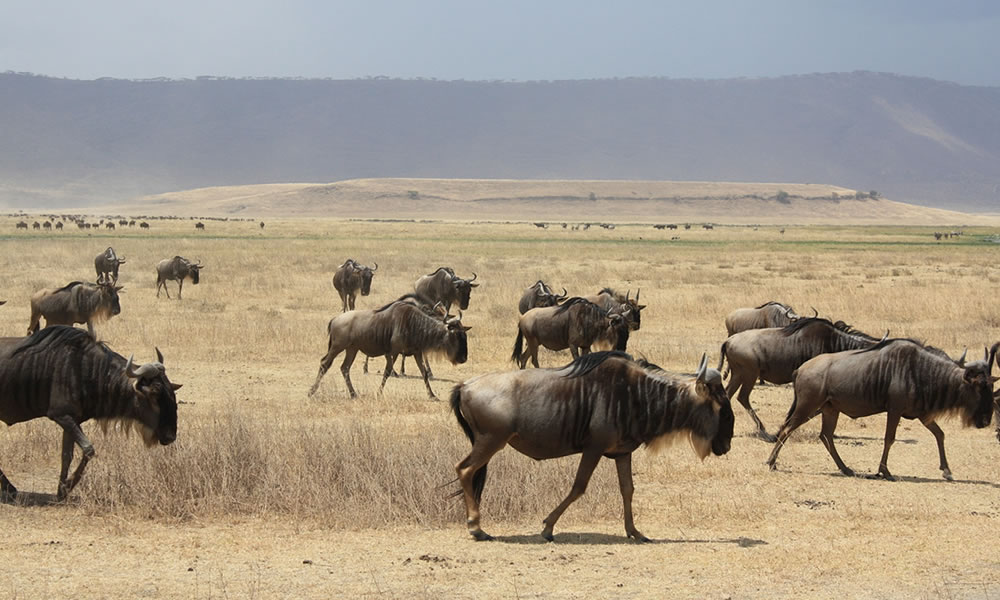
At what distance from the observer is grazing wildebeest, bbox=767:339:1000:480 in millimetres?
9852

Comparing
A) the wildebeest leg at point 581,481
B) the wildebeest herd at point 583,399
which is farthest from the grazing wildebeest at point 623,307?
the wildebeest leg at point 581,481

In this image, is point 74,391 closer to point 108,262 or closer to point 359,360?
point 359,360

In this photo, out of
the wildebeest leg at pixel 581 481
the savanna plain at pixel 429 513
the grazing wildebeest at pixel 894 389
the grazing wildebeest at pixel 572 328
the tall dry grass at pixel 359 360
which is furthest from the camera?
the grazing wildebeest at pixel 572 328

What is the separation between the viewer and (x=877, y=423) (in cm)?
1295

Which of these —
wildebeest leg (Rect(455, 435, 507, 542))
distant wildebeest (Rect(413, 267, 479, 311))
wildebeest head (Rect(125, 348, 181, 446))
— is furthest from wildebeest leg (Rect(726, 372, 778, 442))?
distant wildebeest (Rect(413, 267, 479, 311))

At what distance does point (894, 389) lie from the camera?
10016 mm

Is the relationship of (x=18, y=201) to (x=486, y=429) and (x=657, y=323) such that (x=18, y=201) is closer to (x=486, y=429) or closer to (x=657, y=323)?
(x=657, y=323)

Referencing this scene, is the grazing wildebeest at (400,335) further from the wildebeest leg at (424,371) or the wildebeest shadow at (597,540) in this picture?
the wildebeest shadow at (597,540)

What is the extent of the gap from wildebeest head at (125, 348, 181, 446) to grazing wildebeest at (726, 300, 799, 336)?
838 cm

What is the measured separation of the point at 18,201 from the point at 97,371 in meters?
208

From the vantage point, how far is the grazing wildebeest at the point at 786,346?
11484mm

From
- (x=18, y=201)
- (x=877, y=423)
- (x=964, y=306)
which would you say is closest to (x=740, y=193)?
(x=18, y=201)

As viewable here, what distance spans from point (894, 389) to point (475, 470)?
14.4 feet

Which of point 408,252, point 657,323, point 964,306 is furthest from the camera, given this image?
point 408,252
